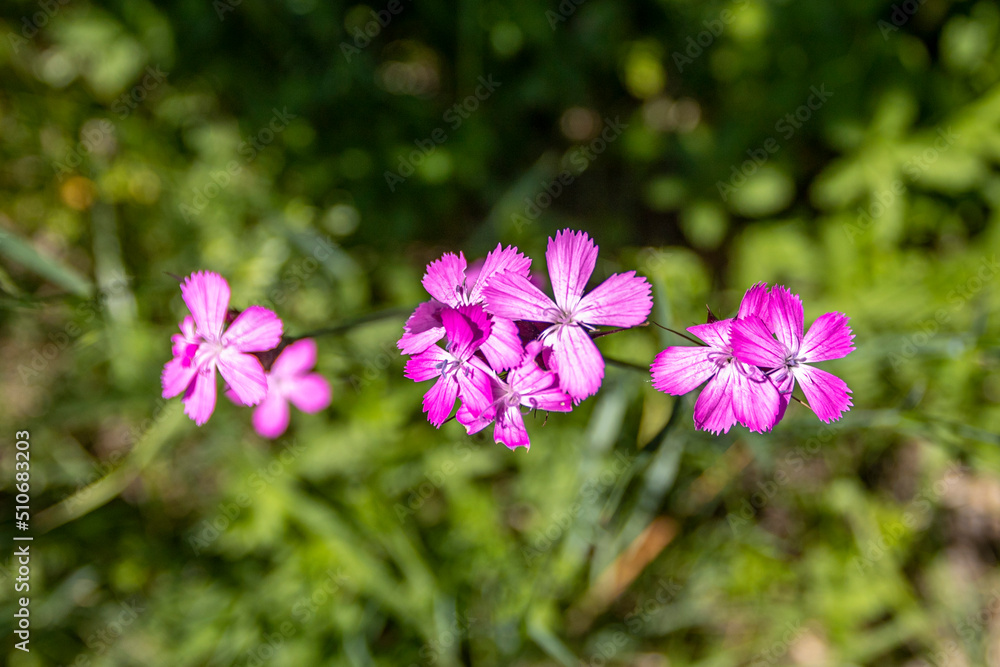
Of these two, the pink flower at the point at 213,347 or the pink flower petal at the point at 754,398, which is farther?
the pink flower at the point at 213,347

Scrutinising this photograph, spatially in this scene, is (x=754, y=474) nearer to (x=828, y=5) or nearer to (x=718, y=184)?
(x=718, y=184)

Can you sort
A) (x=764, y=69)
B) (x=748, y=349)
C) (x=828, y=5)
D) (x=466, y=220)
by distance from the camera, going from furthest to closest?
(x=466, y=220) < (x=764, y=69) < (x=828, y=5) < (x=748, y=349)

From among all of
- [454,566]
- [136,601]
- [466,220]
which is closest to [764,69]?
[466,220]

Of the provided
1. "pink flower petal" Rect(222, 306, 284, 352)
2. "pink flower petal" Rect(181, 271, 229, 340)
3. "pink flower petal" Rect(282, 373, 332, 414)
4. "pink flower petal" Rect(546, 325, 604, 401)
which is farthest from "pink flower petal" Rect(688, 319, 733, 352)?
"pink flower petal" Rect(282, 373, 332, 414)

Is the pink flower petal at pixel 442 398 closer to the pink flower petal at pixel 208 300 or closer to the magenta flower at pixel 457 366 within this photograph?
the magenta flower at pixel 457 366

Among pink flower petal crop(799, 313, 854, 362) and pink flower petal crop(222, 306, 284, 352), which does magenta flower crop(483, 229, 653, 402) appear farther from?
pink flower petal crop(222, 306, 284, 352)

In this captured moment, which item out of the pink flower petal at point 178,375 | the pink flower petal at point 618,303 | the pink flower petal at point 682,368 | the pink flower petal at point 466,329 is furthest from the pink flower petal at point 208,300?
the pink flower petal at point 682,368

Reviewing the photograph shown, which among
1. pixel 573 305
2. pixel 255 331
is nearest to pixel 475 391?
pixel 573 305
